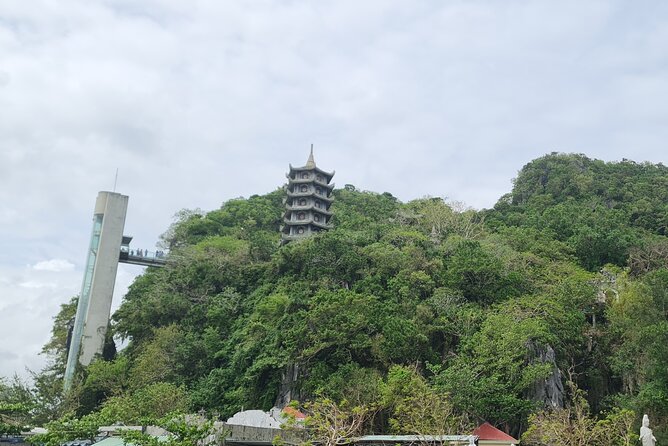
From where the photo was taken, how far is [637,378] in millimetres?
23250

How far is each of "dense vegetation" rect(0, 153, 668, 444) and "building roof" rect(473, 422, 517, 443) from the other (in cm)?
80

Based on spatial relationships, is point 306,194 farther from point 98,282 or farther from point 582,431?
point 582,431

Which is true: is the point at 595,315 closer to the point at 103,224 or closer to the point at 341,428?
the point at 341,428

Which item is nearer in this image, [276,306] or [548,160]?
[276,306]

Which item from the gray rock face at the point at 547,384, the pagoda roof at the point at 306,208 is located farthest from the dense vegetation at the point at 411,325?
the pagoda roof at the point at 306,208

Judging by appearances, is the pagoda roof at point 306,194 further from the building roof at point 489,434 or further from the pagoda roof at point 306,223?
the building roof at point 489,434

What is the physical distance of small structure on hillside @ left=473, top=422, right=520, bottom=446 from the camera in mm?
20609

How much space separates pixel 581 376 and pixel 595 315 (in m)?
3.21

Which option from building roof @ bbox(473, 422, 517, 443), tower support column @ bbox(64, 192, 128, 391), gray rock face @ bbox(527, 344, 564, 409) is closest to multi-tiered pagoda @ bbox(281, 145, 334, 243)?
tower support column @ bbox(64, 192, 128, 391)

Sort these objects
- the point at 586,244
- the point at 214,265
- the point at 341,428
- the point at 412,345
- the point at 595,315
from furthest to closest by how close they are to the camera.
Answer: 1. the point at 214,265
2. the point at 586,244
3. the point at 595,315
4. the point at 412,345
5. the point at 341,428

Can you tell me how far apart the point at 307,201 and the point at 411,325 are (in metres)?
24.2

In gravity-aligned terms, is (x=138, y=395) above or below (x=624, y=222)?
below

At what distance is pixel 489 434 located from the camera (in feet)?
69.2

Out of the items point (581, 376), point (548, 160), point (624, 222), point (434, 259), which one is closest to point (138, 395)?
point (434, 259)
